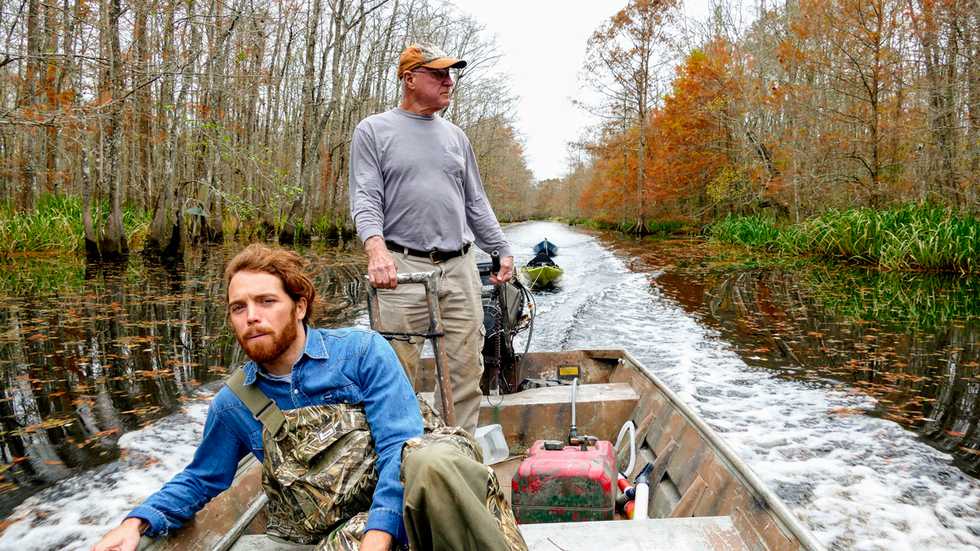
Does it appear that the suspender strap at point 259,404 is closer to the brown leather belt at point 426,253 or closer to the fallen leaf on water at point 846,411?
the brown leather belt at point 426,253

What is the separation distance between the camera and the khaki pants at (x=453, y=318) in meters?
3.29

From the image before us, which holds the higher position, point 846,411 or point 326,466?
point 326,466

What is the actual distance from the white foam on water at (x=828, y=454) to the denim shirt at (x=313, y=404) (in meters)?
3.17

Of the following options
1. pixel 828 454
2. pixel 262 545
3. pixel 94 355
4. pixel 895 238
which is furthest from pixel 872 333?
pixel 94 355

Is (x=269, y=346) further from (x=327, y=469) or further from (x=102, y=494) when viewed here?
(x=102, y=494)

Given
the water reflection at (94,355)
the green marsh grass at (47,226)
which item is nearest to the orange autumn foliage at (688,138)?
the water reflection at (94,355)

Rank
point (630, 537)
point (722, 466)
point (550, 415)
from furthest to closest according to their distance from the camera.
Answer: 1. point (550, 415)
2. point (722, 466)
3. point (630, 537)

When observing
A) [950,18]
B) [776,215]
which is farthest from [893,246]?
[776,215]

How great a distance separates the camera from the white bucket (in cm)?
396

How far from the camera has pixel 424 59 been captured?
10.3ft

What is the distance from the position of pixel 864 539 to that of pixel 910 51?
600 inches

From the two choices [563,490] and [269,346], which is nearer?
[269,346]

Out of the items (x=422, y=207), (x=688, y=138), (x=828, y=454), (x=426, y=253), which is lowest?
(x=828, y=454)

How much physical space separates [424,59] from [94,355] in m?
6.07
